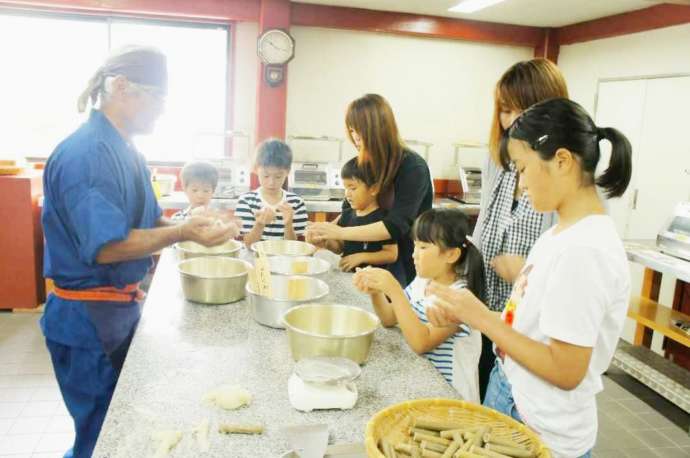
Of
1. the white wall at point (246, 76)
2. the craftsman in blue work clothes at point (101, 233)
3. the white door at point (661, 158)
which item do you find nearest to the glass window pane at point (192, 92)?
the white wall at point (246, 76)

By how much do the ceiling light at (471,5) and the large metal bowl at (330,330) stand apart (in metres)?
3.74

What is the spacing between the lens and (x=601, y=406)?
10.2 ft

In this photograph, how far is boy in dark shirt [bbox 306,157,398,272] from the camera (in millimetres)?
2227

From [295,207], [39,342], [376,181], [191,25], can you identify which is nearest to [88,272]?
[376,181]

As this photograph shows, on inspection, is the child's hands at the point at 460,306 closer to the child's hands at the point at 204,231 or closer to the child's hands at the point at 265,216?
the child's hands at the point at 204,231

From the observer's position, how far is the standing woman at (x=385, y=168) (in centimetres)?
216

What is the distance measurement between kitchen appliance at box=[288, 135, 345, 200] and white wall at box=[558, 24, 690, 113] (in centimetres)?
253

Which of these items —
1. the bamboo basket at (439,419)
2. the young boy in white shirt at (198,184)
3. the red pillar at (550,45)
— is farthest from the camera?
the red pillar at (550,45)

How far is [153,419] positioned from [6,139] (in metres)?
4.80

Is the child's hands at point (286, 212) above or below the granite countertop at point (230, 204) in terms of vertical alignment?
above

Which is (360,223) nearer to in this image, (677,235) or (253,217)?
(253,217)

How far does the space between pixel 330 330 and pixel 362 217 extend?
80 cm

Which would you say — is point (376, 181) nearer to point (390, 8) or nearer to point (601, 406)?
point (601, 406)

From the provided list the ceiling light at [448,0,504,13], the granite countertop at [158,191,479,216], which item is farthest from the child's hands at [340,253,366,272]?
the ceiling light at [448,0,504,13]
